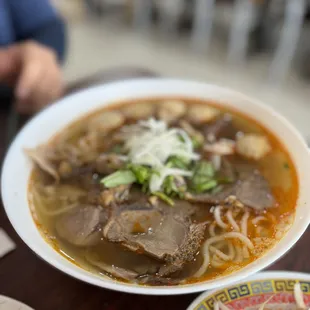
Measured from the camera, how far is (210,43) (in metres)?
3.87

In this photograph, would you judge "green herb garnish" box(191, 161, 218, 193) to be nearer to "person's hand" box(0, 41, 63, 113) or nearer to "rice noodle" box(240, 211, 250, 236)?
"rice noodle" box(240, 211, 250, 236)

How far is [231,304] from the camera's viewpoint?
87 cm

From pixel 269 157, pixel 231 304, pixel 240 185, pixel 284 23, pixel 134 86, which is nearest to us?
pixel 231 304

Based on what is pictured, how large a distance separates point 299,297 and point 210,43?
3.32 meters

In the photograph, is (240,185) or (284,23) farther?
(284,23)

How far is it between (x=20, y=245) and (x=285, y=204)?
2.32 feet

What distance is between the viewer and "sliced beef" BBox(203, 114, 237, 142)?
4.33 feet

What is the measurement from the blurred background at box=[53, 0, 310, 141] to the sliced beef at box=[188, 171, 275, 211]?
6.28 feet

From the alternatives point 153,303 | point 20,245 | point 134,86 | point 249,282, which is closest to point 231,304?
point 249,282

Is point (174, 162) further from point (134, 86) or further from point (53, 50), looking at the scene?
point (53, 50)

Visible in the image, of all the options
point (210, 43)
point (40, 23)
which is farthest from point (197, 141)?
point (210, 43)

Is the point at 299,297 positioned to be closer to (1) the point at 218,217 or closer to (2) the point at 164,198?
(1) the point at 218,217

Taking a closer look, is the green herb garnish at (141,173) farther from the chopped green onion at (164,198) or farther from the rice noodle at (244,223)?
the rice noodle at (244,223)

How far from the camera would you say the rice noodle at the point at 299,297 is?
86 cm
